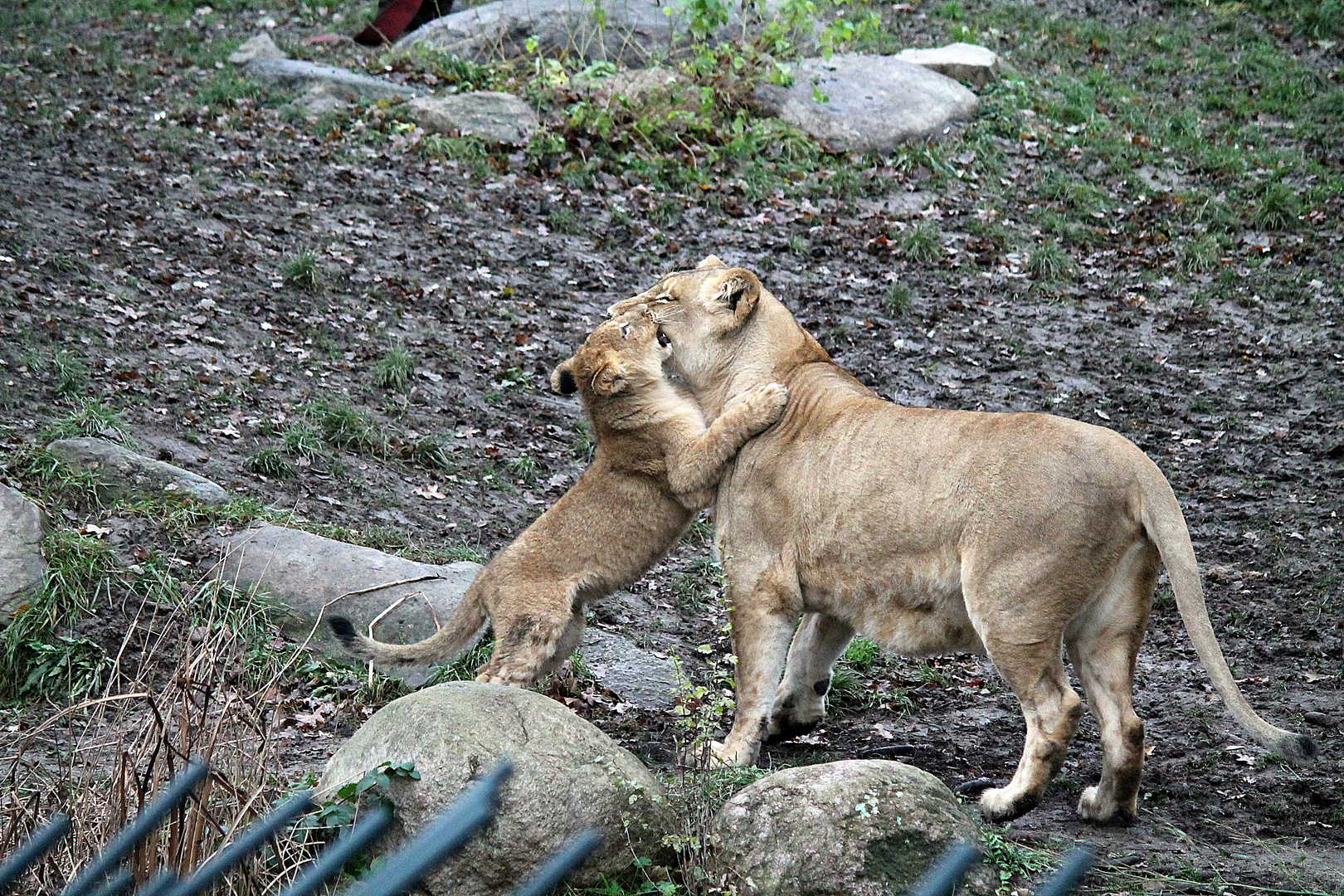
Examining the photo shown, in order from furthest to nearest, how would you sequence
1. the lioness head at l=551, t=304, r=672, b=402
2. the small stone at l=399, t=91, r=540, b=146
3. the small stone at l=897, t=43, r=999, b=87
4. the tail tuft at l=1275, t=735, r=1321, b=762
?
1. the small stone at l=897, t=43, r=999, b=87
2. the small stone at l=399, t=91, r=540, b=146
3. the lioness head at l=551, t=304, r=672, b=402
4. the tail tuft at l=1275, t=735, r=1321, b=762

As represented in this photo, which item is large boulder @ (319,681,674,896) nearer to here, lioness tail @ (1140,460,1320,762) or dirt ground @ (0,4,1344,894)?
dirt ground @ (0,4,1344,894)

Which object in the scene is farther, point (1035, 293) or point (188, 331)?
point (1035, 293)

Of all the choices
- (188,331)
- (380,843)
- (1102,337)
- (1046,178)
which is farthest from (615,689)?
(1046,178)

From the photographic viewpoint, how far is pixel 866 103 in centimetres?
1480

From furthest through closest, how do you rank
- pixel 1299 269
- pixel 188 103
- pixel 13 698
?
pixel 188 103 → pixel 1299 269 → pixel 13 698

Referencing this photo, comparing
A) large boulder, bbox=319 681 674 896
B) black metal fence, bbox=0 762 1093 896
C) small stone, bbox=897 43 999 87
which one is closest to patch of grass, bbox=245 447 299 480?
large boulder, bbox=319 681 674 896

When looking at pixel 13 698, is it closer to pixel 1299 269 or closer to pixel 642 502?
pixel 642 502

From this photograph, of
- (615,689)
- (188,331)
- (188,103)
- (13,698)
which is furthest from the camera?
(188,103)

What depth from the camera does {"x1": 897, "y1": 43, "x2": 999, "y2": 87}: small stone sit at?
51.7 feet

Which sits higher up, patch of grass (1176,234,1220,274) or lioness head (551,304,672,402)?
lioness head (551,304,672,402)

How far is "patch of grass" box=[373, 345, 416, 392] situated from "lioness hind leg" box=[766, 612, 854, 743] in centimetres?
457

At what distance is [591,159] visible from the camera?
13953 millimetres

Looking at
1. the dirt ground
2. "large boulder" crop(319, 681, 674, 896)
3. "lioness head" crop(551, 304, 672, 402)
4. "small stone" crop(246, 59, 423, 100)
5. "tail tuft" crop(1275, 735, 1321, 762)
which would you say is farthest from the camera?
"small stone" crop(246, 59, 423, 100)

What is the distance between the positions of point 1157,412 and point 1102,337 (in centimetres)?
137
